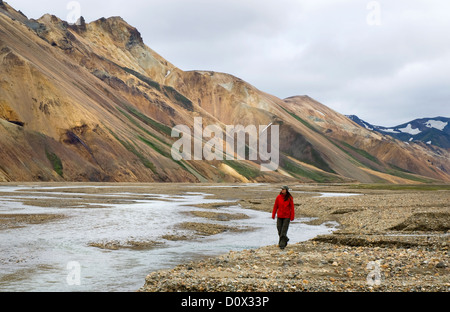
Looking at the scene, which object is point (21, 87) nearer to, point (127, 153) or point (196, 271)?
point (127, 153)

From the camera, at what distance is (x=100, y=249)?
1962 centimetres

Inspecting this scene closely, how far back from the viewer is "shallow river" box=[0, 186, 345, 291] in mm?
13852

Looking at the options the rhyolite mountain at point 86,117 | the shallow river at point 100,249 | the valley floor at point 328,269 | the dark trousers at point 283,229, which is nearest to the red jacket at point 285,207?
the dark trousers at point 283,229

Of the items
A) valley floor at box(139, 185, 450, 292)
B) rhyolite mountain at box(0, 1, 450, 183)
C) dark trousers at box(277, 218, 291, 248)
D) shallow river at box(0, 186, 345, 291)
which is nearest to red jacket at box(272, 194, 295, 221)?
dark trousers at box(277, 218, 291, 248)

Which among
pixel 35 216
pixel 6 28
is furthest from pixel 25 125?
pixel 35 216

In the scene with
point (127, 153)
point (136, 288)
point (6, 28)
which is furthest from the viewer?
point (6, 28)

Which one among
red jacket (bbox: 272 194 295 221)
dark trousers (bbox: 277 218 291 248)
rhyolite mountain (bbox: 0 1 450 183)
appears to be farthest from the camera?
rhyolite mountain (bbox: 0 1 450 183)

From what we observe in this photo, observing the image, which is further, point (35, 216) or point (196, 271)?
point (35, 216)

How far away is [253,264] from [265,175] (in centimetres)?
14008

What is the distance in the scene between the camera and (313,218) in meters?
35.5

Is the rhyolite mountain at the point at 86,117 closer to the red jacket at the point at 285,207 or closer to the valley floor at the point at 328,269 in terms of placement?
the red jacket at the point at 285,207

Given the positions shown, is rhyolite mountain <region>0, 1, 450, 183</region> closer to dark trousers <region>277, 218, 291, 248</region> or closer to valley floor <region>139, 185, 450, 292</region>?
dark trousers <region>277, 218, 291, 248</region>

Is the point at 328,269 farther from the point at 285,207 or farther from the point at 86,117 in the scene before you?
the point at 86,117

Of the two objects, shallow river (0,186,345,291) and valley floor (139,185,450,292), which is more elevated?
valley floor (139,185,450,292)
